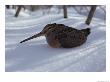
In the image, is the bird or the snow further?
the bird

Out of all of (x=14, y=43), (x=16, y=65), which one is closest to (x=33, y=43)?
(x=14, y=43)

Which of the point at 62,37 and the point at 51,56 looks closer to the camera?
the point at 51,56

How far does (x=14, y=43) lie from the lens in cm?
229

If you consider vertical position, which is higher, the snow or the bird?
the bird

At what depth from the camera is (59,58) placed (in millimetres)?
1949

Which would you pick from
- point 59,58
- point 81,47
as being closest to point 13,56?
point 59,58

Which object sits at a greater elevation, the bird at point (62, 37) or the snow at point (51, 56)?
the bird at point (62, 37)

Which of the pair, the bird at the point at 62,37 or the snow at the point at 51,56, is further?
the bird at the point at 62,37
